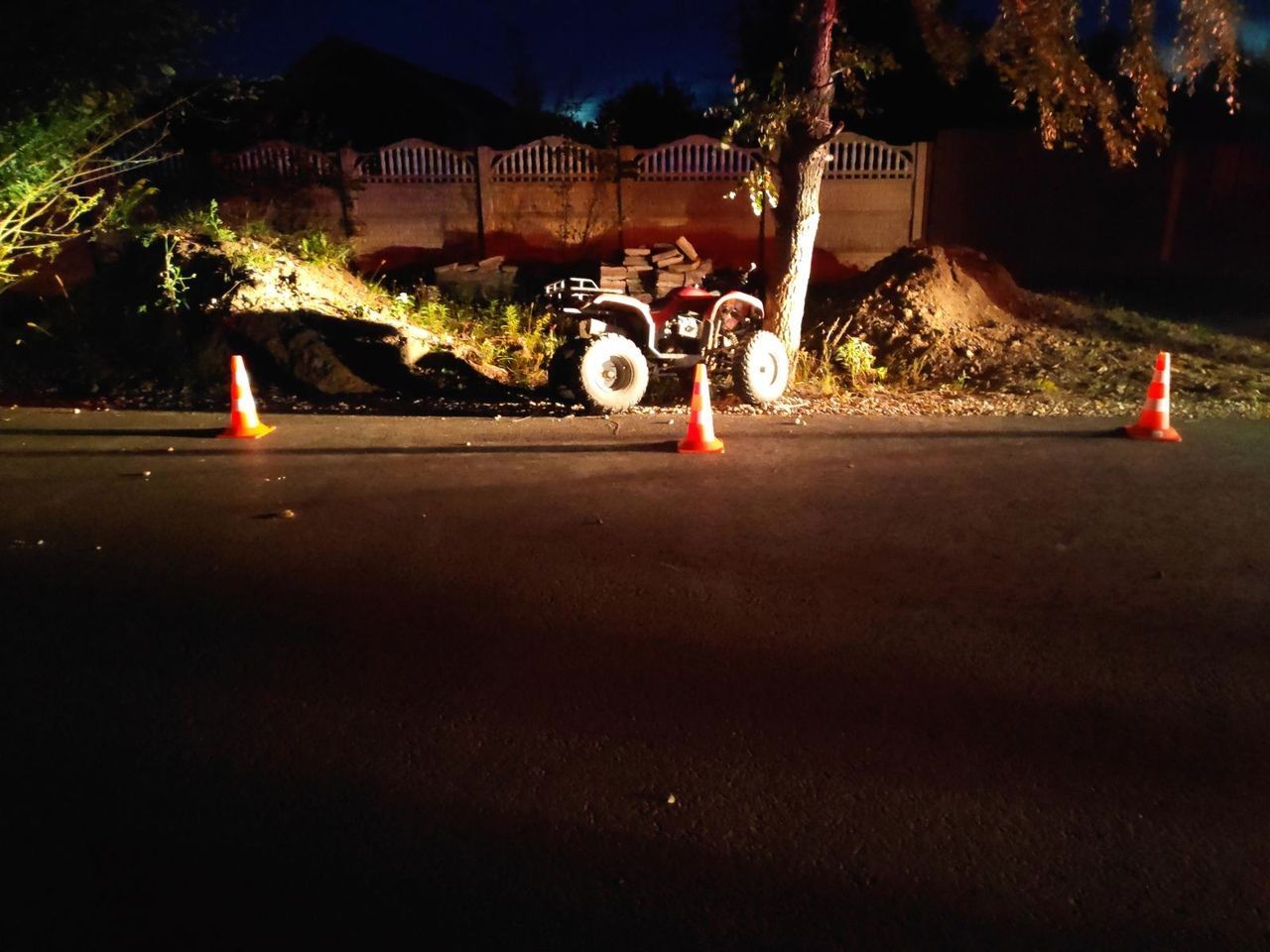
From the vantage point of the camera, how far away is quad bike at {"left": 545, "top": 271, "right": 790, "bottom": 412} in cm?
962

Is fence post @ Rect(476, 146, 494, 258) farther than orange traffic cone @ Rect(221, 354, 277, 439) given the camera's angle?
Yes


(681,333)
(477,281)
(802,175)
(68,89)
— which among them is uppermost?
(68,89)

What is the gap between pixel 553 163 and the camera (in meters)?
16.1

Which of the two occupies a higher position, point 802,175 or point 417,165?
point 417,165

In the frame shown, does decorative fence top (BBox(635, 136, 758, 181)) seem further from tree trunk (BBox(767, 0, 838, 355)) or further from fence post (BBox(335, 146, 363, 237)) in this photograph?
tree trunk (BBox(767, 0, 838, 355))

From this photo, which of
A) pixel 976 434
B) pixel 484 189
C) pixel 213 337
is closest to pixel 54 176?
pixel 213 337

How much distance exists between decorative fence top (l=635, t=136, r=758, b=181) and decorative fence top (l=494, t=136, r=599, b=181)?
2.54ft

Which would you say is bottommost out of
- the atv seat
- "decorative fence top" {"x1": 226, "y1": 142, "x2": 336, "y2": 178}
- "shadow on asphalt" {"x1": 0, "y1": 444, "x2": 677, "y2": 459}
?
"shadow on asphalt" {"x1": 0, "y1": 444, "x2": 677, "y2": 459}

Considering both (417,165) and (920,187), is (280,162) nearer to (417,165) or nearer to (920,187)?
(417,165)

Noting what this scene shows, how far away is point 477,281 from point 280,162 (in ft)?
12.5

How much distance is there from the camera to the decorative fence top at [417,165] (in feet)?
53.0

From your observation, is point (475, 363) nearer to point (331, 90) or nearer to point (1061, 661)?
point (1061, 661)

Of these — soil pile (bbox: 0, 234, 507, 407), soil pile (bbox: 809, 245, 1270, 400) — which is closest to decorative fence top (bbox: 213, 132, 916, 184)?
soil pile (bbox: 809, 245, 1270, 400)

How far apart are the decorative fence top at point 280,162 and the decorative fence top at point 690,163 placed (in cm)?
473
